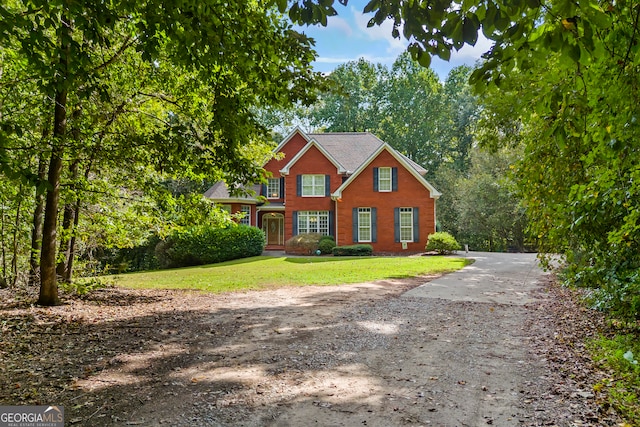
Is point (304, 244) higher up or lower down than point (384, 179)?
lower down

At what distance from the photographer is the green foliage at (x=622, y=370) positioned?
371 centimetres

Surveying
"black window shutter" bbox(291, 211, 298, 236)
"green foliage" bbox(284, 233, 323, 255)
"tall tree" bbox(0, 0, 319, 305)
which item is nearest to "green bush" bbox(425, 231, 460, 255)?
"green foliage" bbox(284, 233, 323, 255)

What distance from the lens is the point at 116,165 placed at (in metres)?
8.63

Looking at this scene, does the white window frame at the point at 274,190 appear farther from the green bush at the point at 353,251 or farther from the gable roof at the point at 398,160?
the green bush at the point at 353,251

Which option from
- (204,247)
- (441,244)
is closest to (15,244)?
(204,247)

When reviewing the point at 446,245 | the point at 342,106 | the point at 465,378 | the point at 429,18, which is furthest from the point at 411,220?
the point at 342,106

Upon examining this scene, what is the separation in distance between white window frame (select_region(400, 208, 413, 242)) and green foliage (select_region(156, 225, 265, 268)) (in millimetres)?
9305

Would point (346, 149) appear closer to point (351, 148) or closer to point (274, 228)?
point (351, 148)

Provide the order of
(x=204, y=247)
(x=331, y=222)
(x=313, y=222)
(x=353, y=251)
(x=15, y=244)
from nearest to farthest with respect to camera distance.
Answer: (x=15, y=244) < (x=204, y=247) < (x=353, y=251) < (x=331, y=222) < (x=313, y=222)

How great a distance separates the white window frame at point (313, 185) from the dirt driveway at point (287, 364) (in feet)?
60.7

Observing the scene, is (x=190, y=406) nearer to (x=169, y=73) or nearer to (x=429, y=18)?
(x=429, y=18)

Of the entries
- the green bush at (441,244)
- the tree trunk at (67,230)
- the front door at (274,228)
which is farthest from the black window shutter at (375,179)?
the tree trunk at (67,230)

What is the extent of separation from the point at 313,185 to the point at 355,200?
3106mm

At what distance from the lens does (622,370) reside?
4613 mm
